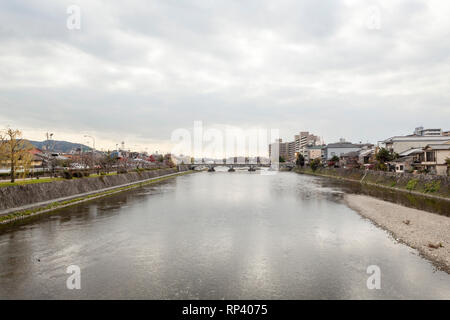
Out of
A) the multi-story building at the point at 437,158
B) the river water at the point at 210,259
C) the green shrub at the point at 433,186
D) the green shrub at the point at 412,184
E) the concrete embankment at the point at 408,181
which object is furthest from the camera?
the multi-story building at the point at 437,158

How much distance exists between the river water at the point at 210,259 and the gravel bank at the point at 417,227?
0.87 meters

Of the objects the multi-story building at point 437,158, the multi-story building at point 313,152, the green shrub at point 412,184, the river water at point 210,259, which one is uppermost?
the multi-story building at point 313,152

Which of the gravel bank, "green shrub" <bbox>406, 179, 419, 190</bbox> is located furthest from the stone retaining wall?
"green shrub" <bbox>406, 179, 419, 190</bbox>

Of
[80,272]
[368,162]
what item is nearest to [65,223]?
[80,272]

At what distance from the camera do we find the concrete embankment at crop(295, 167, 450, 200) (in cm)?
3789

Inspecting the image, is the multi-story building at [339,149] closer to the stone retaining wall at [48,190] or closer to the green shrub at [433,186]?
the green shrub at [433,186]

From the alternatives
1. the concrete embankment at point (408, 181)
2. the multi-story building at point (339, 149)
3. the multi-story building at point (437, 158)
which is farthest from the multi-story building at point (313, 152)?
the multi-story building at point (437, 158)

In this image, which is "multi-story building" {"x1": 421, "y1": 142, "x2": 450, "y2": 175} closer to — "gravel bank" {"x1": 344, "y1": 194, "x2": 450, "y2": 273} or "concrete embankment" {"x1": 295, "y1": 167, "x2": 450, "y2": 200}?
"concrete embankment" {"x1": 295, "y1": 167, "x2": 450, "y2": 200}

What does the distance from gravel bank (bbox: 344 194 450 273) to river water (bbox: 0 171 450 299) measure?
867mm

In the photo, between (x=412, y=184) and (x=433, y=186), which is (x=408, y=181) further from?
(x=433, y=186)

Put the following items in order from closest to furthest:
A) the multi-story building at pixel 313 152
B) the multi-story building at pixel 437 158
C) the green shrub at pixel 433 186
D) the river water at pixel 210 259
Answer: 1. the river water at pixel 210 259
2. the green shrub at pixel 433 186
3. the multi-story building at pixel 437 158
4. the multi-story building at pixel 313 152

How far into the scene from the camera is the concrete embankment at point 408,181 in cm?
3789

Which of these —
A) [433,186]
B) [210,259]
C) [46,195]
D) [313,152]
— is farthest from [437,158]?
[313,152]
